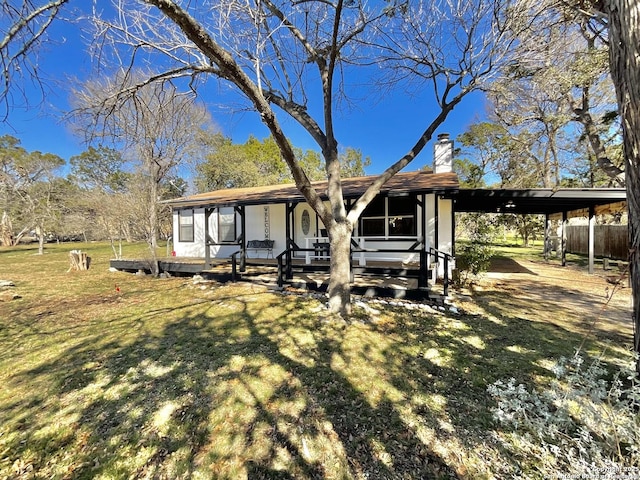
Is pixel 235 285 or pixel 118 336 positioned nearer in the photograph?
pixel 118 336

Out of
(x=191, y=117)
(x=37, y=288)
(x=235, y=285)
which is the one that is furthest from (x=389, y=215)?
(x=37, y=288)

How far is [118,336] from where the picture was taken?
4.93 m

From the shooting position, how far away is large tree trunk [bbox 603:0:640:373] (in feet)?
6.77

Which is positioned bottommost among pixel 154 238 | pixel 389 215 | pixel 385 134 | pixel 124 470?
pixel 124 470

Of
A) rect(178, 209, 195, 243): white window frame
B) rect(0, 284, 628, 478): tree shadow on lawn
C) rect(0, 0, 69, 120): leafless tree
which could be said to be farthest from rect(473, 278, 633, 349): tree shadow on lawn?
rect(178, 209, 195, 243): white window frame

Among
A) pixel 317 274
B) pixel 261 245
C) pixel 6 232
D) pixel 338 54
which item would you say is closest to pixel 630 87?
pixel 338 54

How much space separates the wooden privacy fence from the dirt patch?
5024 millimetres

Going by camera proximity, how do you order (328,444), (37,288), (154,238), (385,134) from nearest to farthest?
(328,444)
(37,288)
(154,238)
(385,134)

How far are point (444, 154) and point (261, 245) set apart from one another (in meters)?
7.38

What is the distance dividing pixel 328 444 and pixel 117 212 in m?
11.5

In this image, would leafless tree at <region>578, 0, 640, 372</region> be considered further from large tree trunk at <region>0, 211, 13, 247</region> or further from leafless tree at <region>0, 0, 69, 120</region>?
large tree trunk at <region>0, 211, 13, 247</region>

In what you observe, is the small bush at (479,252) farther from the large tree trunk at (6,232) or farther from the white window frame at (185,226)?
the large tree trunk at (6,232)

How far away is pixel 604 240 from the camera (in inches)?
601

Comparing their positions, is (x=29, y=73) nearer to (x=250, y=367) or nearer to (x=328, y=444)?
(x=250, y=367)
